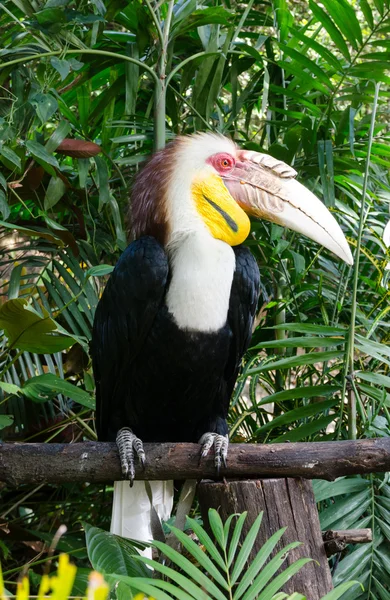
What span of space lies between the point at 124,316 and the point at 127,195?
95cm

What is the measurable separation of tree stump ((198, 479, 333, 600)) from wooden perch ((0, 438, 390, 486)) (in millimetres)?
49

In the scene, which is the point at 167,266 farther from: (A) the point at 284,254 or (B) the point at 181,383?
(A) the point at 284,254

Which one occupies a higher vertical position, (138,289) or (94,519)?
(138,289)

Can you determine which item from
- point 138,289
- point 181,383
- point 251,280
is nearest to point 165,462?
Result: point 181,383

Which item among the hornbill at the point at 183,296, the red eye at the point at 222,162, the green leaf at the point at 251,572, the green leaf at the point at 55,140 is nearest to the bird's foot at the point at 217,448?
the hornbill at the point at 183,296

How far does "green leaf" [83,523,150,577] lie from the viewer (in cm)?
159

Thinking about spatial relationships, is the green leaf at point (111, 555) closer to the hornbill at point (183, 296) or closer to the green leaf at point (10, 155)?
the hornbill at point (183, 296)

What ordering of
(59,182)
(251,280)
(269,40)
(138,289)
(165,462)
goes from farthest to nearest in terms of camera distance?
(269,40)
(59,182)
(251,280)
(138,289)
(165,462)

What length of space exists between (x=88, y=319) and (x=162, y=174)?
34.8 inches

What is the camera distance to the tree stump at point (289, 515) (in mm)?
1674

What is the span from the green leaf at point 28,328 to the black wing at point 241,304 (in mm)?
541

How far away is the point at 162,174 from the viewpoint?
229 cm

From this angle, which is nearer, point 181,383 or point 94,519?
point 181,383

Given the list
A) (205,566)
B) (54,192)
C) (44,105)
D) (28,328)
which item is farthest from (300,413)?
(44,105)
